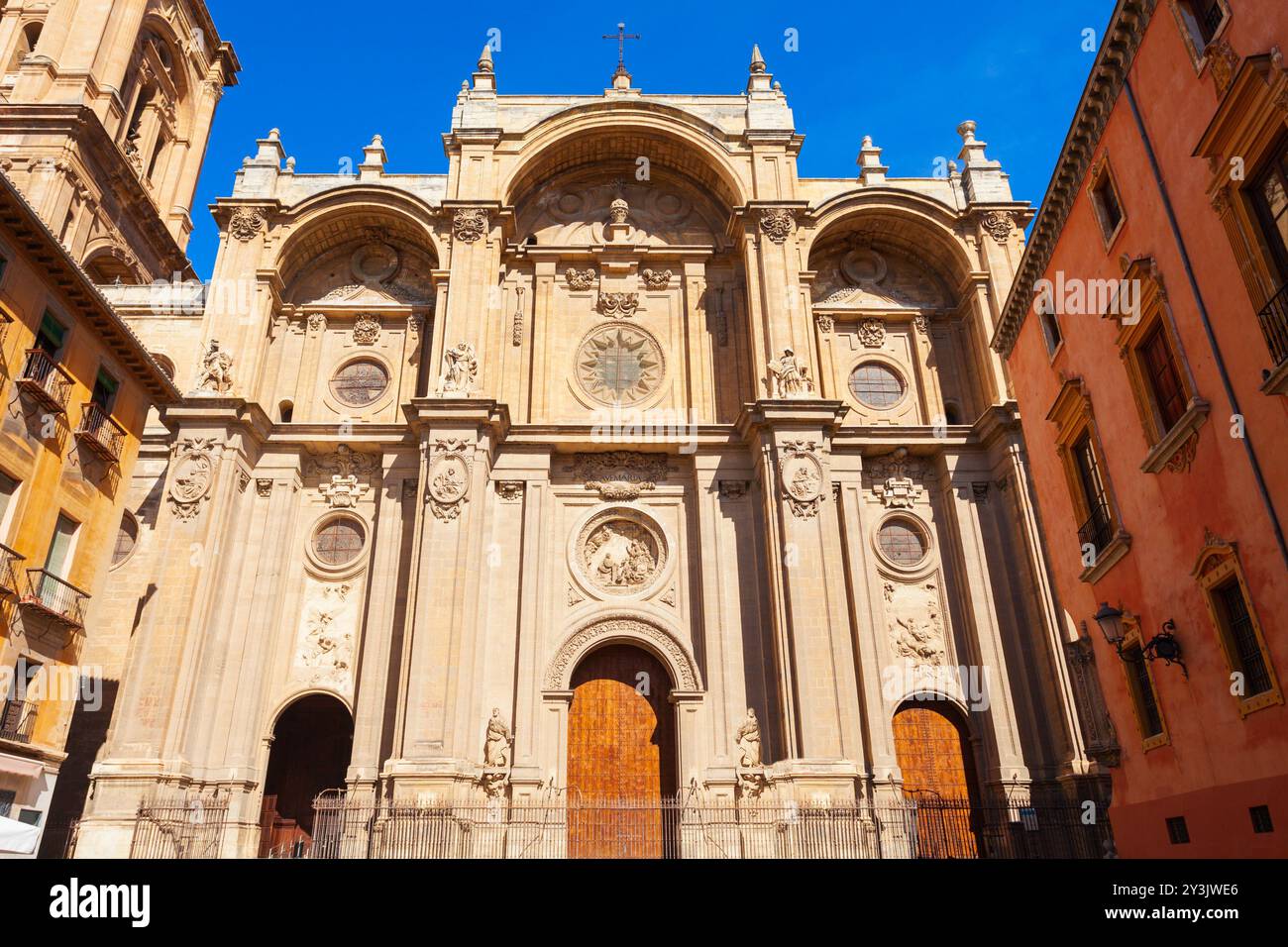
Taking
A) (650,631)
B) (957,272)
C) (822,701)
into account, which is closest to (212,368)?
(650,631)

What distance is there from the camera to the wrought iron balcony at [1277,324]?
953cm

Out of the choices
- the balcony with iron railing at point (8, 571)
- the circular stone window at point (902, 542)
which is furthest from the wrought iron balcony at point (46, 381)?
the circular stone window at point (902, 542)

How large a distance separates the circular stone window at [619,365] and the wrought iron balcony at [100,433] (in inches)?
468

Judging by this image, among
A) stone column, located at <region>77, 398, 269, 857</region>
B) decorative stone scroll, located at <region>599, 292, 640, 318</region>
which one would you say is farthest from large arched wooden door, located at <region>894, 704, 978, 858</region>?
stone column, located at <region>77, 398, 269, 857</region>

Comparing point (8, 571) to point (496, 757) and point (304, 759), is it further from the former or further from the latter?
point (304, 759)

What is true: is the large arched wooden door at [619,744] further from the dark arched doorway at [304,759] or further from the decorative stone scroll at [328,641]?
the dark arched doorway at [304,759]

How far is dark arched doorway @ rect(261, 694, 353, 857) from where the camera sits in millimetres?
22078

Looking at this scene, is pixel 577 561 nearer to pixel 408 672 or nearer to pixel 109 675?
pixel 408 672

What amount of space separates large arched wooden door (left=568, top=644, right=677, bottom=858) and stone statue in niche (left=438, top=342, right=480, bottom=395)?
7.91 metres

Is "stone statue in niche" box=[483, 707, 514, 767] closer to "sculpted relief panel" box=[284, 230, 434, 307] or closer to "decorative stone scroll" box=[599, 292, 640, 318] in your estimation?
"decorative stone scroll" box=[599, 292, 640, 318]

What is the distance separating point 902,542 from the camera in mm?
23297

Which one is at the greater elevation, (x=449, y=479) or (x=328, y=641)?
(x=449, y=479)

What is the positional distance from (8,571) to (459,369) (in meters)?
10.8

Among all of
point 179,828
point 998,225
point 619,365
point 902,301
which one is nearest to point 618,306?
point 619,365
